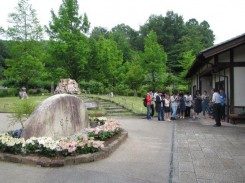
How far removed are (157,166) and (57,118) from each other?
12.4ft

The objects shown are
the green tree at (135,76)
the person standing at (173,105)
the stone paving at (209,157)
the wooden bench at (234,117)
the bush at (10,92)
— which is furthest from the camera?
the bush at (10,92)

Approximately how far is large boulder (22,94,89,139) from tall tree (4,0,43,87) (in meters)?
25.0

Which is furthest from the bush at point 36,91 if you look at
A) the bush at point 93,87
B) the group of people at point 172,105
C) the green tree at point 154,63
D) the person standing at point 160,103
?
the person standing at point 160,103

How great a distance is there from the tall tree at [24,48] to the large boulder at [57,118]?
25.0 m

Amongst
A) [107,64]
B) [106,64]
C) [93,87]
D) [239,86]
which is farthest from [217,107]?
[93,87]

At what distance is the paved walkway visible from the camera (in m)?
5.57

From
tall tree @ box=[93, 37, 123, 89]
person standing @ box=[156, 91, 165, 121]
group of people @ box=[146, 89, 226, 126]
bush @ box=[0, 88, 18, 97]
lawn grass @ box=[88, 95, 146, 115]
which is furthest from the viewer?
bush @ box=[0, 88, 18, 97]

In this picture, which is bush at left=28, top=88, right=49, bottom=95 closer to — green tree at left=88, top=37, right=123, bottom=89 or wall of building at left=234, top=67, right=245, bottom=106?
green tree at left=88, top=37, right=123, bottom=89

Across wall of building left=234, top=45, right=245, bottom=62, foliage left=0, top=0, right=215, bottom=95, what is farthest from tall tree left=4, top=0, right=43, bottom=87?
wall of building left=234, top=45, right=245, bottom=62

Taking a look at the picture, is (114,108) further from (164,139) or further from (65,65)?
(164,139)

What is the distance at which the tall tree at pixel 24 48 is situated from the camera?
108 feet

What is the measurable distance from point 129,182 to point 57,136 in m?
3.91

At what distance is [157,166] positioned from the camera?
6555mm

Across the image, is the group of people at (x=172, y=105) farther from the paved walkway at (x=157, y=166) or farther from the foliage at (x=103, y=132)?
the foliage at (x=103, y=132)
